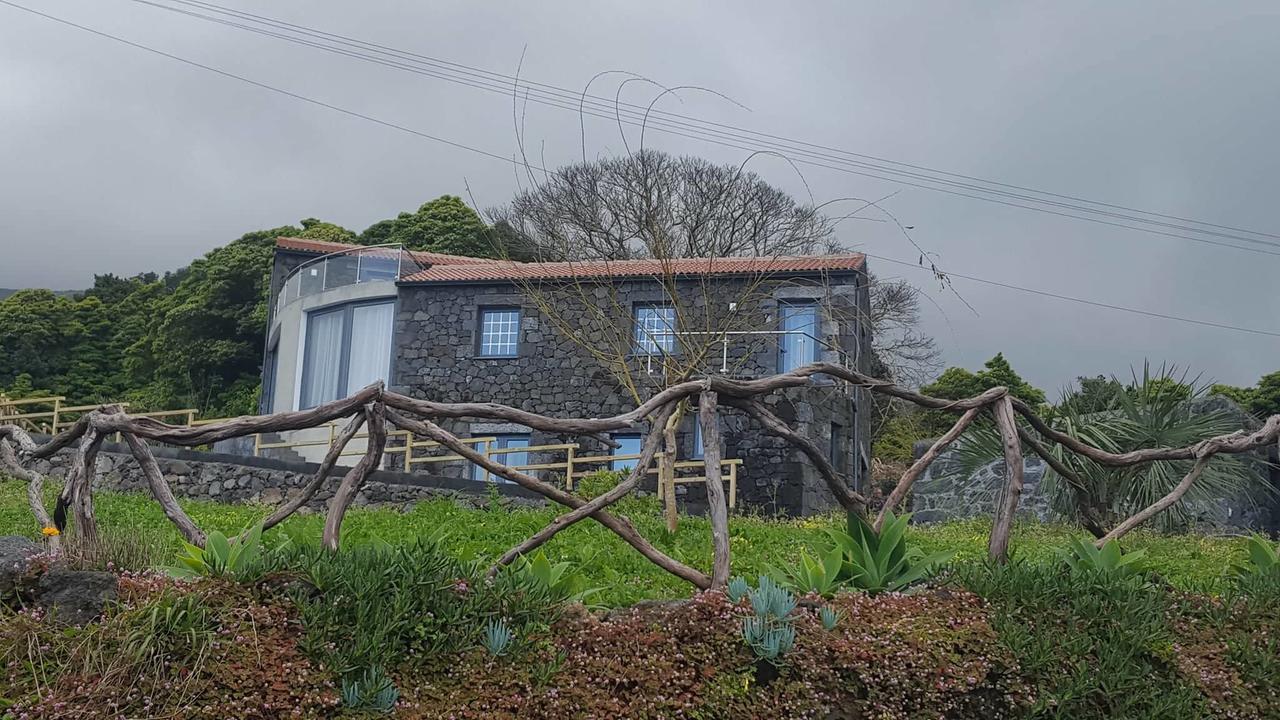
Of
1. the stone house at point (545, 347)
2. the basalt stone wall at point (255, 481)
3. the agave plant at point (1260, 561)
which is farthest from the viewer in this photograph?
the stone house at point (545, 347)

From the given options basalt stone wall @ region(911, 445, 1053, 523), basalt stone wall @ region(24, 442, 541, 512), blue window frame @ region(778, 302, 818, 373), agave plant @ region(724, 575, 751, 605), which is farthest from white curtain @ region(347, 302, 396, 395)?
agave plant @ region(724, 575, 751, 605)

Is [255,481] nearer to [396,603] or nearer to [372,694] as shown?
[396,603]

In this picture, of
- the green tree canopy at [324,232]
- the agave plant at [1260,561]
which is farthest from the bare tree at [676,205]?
the agave plant at [1260,561]

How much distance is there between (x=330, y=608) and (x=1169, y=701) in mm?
2610

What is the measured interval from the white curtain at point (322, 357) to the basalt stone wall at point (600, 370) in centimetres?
146

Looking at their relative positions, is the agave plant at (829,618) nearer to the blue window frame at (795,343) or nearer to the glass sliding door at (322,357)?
the blue window frame at (795,343)

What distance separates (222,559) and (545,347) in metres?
17.5

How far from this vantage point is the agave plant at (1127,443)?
8594 mm

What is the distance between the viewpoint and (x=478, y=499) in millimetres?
14492

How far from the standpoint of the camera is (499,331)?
70.3ft

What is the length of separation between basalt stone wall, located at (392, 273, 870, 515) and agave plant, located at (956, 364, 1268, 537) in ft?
28.6

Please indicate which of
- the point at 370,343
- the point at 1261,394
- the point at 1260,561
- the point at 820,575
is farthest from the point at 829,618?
the point at 1261,394

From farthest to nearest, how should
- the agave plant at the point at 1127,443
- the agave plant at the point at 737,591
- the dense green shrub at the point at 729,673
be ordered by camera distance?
the agave plant at the point at 1127,443 < the agave plant at the point at 737,591 < the dense green shrub at the point at 729,673

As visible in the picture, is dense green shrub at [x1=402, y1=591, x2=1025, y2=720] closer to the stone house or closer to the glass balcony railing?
the stone house
